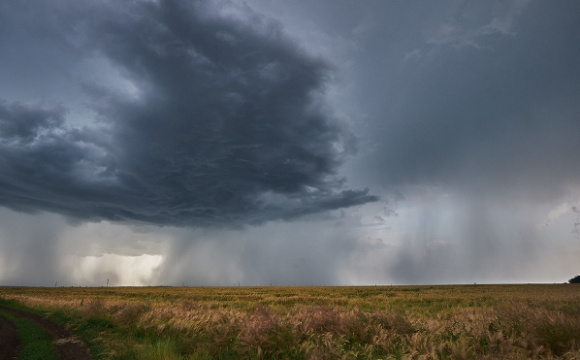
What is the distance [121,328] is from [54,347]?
113 inches

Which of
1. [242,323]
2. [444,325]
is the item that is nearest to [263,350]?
[242,323]

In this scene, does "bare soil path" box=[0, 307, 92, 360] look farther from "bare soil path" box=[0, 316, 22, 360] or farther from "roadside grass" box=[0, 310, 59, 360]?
"roadside grass" box=[0, 310, 59, 360]

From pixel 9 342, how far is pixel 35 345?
84.3 inches

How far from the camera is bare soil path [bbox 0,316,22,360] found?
9852 mm

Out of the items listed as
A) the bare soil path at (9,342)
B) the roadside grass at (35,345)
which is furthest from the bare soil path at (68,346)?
the roadside grass at (35,345)

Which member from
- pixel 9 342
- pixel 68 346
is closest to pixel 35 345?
pixel 68 346

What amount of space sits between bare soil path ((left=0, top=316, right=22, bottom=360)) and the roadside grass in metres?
0.17

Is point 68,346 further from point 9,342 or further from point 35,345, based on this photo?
point 9,342

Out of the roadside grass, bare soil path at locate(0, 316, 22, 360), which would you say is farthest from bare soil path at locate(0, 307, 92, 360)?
the roadside grass

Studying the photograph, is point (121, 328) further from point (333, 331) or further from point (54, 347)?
point (333, 331)

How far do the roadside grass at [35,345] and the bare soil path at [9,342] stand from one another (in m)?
0.17

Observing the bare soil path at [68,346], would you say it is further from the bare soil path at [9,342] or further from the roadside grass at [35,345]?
the roadside grass at [35,345]

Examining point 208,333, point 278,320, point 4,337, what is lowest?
point 4,337

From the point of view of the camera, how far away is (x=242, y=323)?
9188 mm
